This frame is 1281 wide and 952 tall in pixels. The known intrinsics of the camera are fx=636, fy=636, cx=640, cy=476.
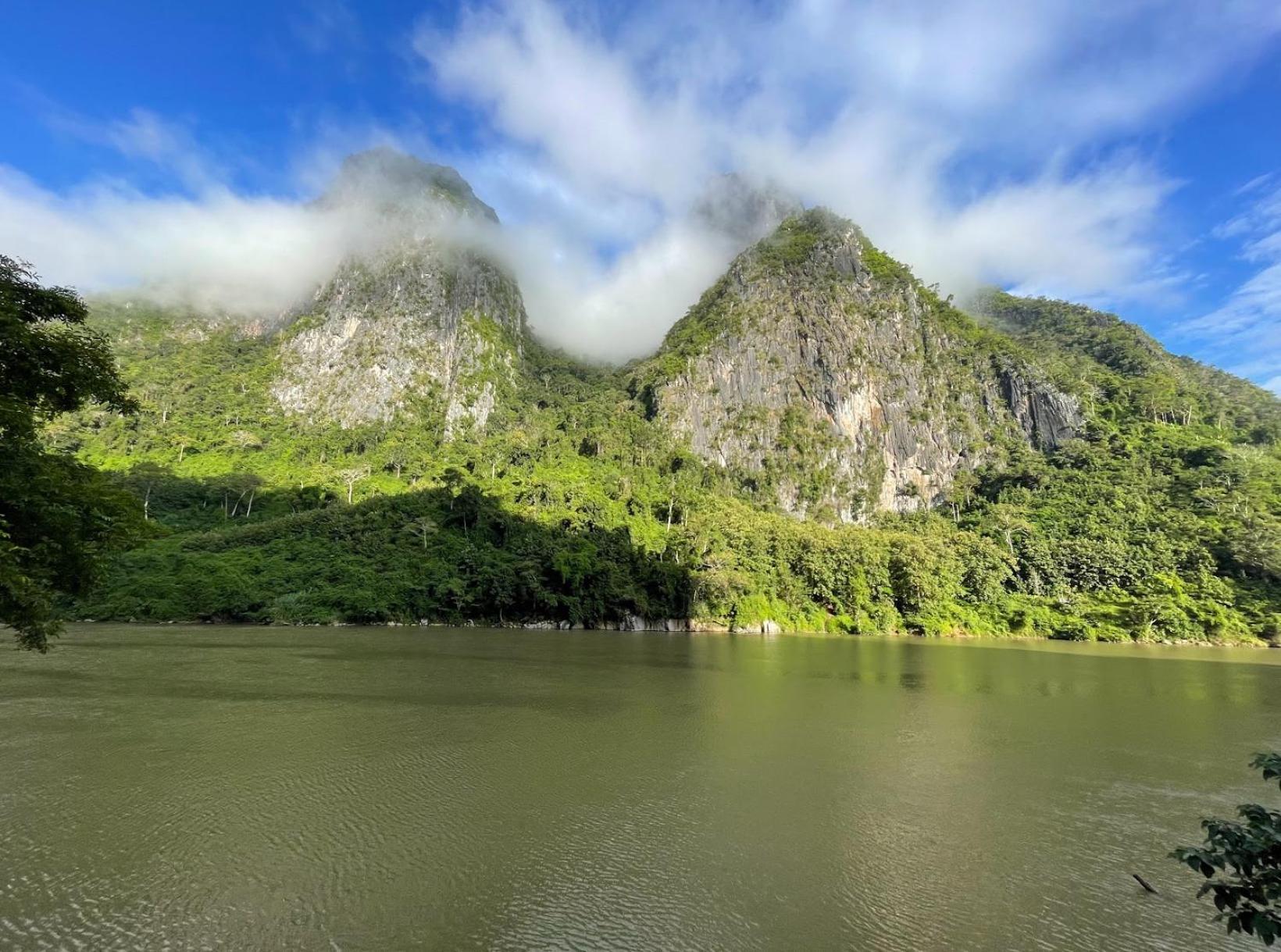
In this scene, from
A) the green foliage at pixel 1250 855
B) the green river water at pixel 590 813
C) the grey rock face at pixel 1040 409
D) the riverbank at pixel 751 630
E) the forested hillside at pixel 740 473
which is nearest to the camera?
the green foliage at pixel 1250 855

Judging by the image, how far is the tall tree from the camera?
9.26 meters

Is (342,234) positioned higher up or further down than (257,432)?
higher up

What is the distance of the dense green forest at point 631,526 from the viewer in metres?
65.6

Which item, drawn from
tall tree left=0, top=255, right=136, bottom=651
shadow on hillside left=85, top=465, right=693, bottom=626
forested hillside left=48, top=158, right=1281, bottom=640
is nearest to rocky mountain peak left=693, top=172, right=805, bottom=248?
forested hillside left=48, top=158, right=1281, bottom=640

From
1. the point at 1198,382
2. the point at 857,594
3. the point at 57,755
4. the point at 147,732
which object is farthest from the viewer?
the point at 1198,382

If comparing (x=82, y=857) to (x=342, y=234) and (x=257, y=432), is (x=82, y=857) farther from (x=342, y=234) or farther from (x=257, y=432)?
(x=342, y=234)

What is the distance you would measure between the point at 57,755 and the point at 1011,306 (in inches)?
8574

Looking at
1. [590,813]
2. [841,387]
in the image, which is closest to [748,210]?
[841,387]

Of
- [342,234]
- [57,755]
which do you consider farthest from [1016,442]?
[342,234]

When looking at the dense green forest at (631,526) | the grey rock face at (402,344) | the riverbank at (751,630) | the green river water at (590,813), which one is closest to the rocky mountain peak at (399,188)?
the grey rock face at (402,344)

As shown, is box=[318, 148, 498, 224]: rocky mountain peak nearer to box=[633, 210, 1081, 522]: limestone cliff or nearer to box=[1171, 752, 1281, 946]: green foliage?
box=[633, 210, 1081, 522]: limestone cliff

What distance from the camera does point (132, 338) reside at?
126625 millimetres

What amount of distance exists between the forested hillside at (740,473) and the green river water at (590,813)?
6.47 m

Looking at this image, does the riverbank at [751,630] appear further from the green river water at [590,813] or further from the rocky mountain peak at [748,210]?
the rocky mountain peak at [748,210]
